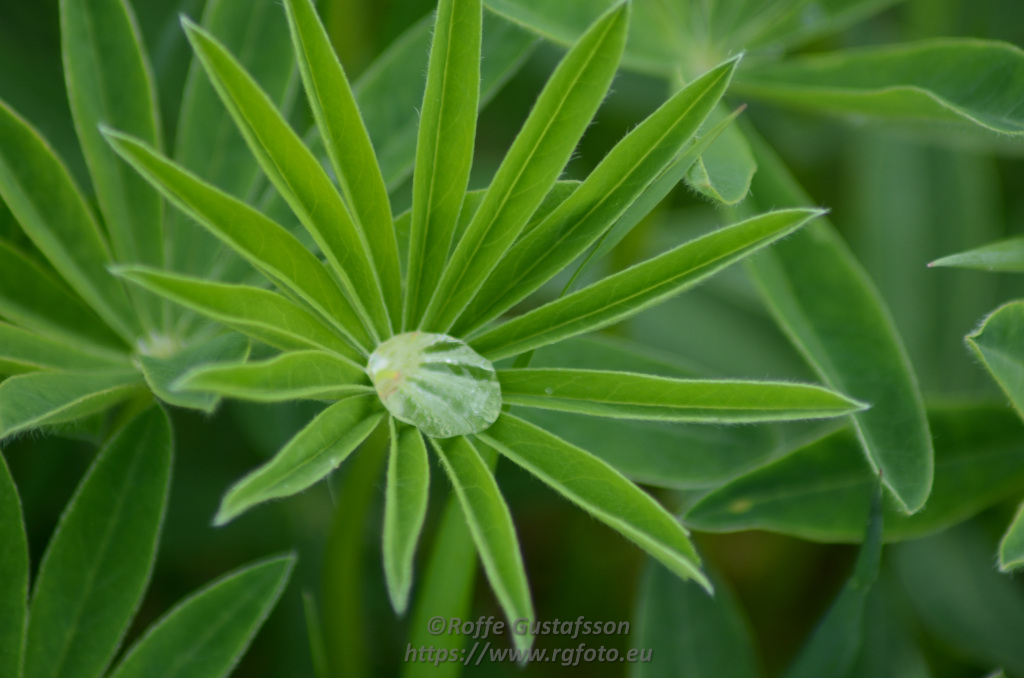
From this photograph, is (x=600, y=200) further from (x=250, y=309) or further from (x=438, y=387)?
(x=250, y=309)

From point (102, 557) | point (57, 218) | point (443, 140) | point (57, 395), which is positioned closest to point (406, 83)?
point (443, 140)

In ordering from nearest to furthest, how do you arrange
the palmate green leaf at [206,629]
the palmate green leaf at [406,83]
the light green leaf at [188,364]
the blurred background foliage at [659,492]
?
the light green leaf at [188,364], the palmate green leaf at [206,629], the palmate green leaf at [406,83], the blurred background foliage at [659,492]

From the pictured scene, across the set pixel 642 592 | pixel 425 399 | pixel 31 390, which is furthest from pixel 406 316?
pixel 642 592

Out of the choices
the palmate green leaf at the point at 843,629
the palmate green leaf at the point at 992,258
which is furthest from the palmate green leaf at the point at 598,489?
the palmate green leaf at the point at 992,258

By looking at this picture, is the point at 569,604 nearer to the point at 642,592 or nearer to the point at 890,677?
the point at 642,592

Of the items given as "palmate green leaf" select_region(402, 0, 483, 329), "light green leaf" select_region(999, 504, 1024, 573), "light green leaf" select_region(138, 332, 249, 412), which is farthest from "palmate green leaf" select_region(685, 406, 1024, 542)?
"light green leaf" select_region(138, 332, 249, 412)

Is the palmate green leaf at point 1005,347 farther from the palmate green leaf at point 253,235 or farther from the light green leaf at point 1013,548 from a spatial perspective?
the palmate green leaf at point 253,235

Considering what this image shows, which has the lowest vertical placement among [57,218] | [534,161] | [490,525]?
[490,525]
